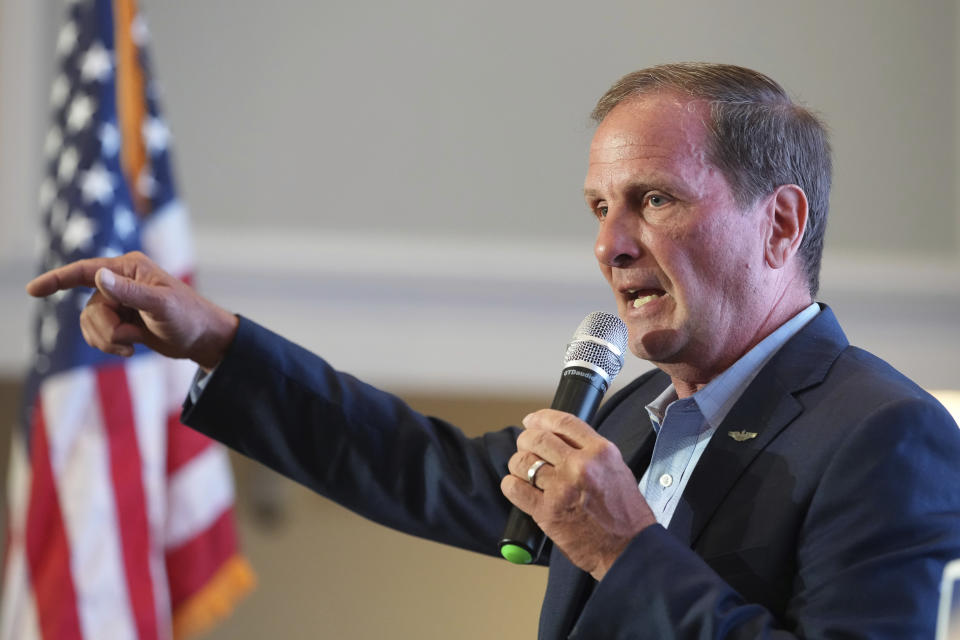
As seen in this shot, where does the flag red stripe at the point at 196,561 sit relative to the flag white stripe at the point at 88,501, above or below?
below

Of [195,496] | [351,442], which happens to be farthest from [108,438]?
[351,442]

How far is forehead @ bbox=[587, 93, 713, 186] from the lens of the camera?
1.46 metres

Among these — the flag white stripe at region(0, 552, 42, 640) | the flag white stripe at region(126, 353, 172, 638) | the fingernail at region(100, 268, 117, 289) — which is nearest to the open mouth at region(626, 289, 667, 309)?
the fingernail at region(100, 268, 117, 289)

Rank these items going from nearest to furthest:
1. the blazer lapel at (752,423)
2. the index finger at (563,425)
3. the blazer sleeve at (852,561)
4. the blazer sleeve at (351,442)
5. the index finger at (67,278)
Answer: the blazer sleeve at (852,561)
the index finger at (563,425)
the blazer lapel at (752,423)
the index finger at (67,278)
the blazer sleeve at (351,442)

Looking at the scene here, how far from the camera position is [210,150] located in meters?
3.95

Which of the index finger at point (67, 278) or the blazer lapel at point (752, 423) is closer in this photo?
the blazer lapel at point (752, 423)

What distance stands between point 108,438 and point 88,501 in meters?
0.17

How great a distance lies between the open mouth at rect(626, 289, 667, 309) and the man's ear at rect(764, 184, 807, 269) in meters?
0.16

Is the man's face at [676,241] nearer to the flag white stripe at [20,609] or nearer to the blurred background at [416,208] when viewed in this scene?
the flag white stripe at [20,609]

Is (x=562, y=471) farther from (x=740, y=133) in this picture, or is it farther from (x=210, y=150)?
(x=210, y=150)

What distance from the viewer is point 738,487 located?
1363mm

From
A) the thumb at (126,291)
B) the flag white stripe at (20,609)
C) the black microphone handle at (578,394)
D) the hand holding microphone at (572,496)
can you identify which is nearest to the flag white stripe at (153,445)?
the flag white stripe at (20,609)

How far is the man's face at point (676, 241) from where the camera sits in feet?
4.79

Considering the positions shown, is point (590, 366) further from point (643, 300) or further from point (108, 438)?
point (108, 438)
